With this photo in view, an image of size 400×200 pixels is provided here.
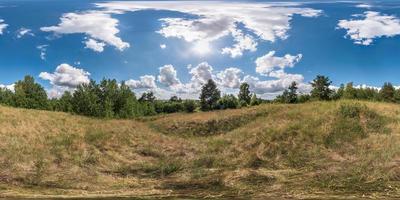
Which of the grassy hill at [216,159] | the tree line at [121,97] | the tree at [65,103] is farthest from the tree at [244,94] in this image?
the grassy hill at [216,159]

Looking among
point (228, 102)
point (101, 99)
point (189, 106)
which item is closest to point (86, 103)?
point (101, 99)

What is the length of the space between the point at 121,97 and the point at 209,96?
24.0 meters

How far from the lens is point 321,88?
3787 inches

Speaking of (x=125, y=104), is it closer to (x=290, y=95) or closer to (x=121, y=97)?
(x=121, y=97)

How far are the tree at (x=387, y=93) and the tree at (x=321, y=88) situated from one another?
812 inches

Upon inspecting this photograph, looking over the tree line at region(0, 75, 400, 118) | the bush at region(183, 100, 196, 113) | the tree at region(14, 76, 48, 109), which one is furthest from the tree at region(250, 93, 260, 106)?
the tree at region(14, 76, 48, 109)

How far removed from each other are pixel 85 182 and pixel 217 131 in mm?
32222

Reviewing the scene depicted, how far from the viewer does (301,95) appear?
360ft

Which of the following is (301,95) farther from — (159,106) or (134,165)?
(134,165)

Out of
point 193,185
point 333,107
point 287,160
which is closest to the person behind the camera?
point 193,185

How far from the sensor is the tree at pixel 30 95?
4493 inches

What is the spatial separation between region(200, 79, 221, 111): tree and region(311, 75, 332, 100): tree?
112 feet

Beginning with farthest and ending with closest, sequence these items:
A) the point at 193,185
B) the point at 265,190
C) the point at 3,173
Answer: the point at 3,173, the point at 193,185, the point at 265,190

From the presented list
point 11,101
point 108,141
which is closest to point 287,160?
point 108,141
